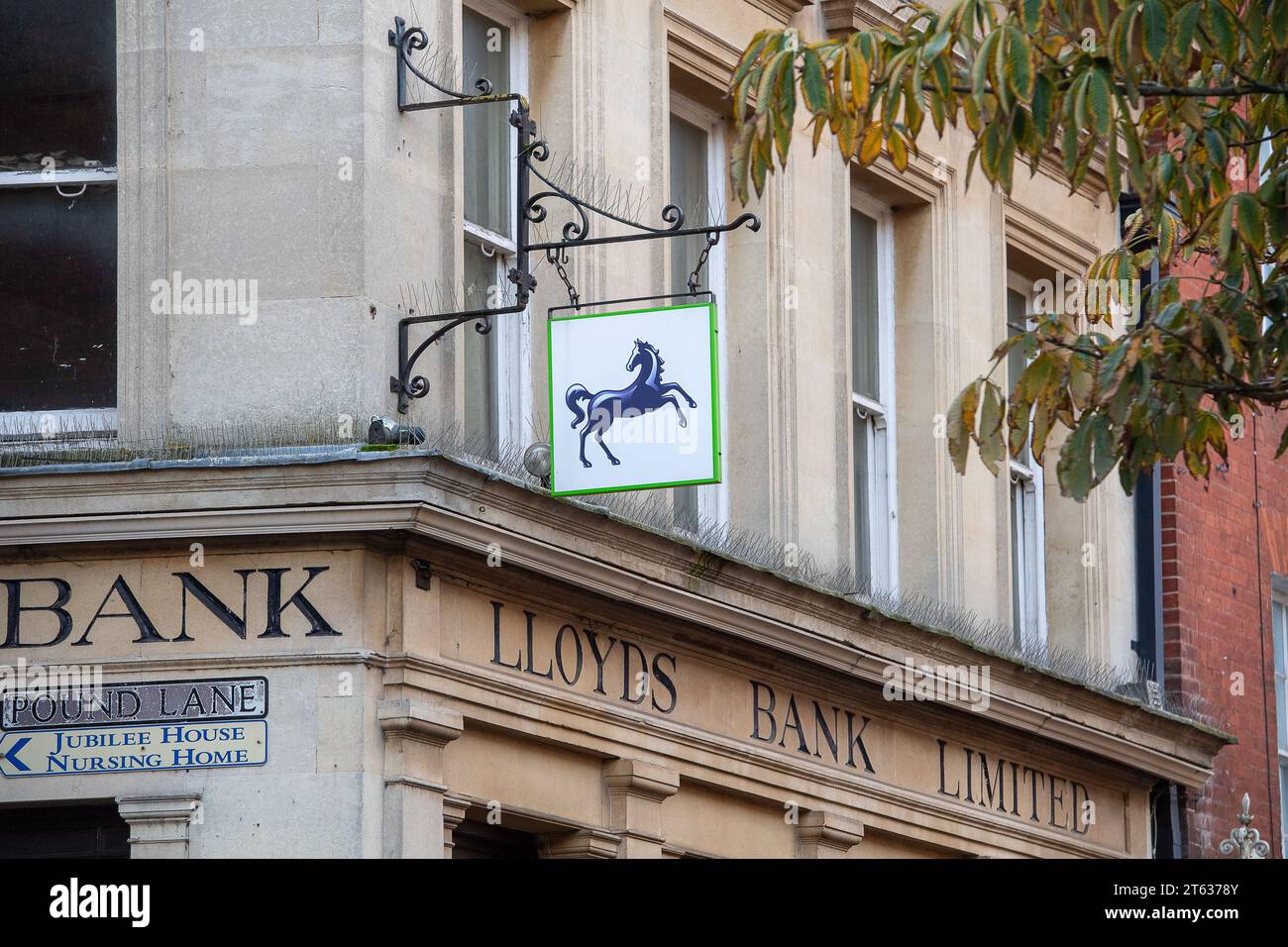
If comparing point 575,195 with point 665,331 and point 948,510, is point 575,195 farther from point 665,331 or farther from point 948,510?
point 948,510

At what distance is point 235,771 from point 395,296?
2206mm

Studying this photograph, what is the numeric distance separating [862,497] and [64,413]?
592 centimetres

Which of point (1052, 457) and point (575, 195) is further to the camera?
point (1052, 457)

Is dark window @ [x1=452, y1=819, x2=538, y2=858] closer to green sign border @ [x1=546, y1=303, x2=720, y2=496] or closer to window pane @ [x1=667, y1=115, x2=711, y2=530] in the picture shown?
green sign border @ [x1=546, y1=303, x2=720, y2=496]

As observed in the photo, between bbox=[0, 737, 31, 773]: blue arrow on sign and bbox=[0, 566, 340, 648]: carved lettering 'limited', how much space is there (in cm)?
40

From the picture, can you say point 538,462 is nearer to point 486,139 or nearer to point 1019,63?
point 486,139

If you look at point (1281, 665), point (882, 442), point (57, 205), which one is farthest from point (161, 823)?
point (1281, 665)

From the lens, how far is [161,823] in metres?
10.8

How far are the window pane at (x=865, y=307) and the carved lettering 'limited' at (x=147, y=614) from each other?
19.0 feet

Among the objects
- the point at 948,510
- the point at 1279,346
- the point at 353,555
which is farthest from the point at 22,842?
the point at 948,510

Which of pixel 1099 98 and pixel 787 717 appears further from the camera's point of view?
pixel 787 717

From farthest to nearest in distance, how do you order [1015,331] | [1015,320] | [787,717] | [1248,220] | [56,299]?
[1015,320], [1015,331], [787,717], [56,299], [1248,220]

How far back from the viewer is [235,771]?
10.9m

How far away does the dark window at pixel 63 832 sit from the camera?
11.1 metres
